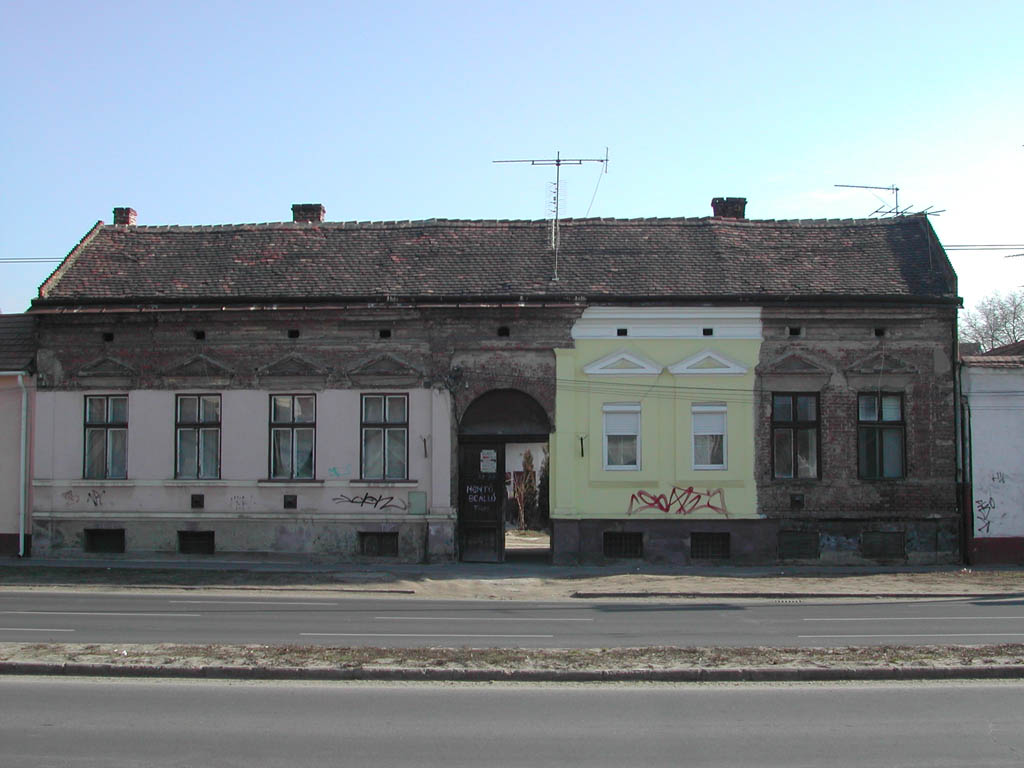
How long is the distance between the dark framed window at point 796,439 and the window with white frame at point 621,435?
2.96 m

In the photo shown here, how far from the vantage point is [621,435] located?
23172 millimetres

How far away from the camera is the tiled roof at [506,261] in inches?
921

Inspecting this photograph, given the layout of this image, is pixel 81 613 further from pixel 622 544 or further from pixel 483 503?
pixel 622 544

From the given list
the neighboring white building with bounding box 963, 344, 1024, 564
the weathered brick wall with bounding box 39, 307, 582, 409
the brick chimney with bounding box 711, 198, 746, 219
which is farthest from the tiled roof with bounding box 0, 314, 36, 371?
the neighboring white building with bounding box 963, 344, 1024, 564

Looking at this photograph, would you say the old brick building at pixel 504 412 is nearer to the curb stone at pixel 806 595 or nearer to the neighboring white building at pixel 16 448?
the neighboring white building at pixel 16 448

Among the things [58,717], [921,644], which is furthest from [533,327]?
[58,717]

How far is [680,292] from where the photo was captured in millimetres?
23109

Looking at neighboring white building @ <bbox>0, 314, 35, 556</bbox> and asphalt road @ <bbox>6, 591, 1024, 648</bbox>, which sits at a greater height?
neighboring white building @ <bbox>0, 314, 35, 556</bbox>

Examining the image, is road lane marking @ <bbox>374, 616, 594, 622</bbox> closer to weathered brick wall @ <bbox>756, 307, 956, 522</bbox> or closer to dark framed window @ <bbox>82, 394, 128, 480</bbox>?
Answer: weathered brick wall @ <bbox>756, 307, 956, 522</bbox>

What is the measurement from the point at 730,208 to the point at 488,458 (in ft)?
30.2

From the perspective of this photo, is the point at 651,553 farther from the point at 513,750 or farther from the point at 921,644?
the point at 513,750

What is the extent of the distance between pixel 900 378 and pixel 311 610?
13654 mm

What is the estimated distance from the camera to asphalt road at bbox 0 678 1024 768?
24.7 feet

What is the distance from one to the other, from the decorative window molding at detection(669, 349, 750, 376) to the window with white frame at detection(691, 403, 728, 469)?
2.41 feet
